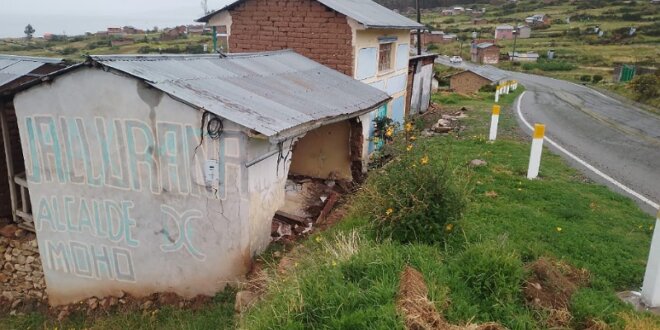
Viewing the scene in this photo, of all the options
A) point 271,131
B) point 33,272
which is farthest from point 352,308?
point 33,272

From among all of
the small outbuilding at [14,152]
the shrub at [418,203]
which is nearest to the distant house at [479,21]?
the small outbuilding at [14,152]

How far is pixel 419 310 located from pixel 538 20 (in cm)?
10537

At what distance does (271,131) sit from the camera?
20.3 feet

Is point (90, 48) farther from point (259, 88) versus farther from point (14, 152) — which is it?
point (259, 88)

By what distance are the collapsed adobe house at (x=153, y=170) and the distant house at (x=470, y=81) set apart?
32872mm

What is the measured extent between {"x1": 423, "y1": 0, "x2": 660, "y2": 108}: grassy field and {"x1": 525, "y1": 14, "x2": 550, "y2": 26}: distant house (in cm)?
131

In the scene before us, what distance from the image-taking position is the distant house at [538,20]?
93.6m

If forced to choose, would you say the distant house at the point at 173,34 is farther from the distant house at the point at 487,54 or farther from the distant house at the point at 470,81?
the distant house at the point at 470,81

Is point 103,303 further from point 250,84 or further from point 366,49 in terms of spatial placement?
point 366,49

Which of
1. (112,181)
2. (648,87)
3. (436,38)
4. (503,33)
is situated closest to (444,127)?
(112,181)

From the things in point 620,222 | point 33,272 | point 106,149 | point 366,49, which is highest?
point 366,49

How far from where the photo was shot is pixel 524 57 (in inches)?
2638

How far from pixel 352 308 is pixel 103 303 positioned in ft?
17.6

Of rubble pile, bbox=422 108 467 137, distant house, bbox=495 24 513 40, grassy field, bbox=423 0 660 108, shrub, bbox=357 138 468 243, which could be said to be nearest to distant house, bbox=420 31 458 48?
grassy field, bbox=423 0 660 108
